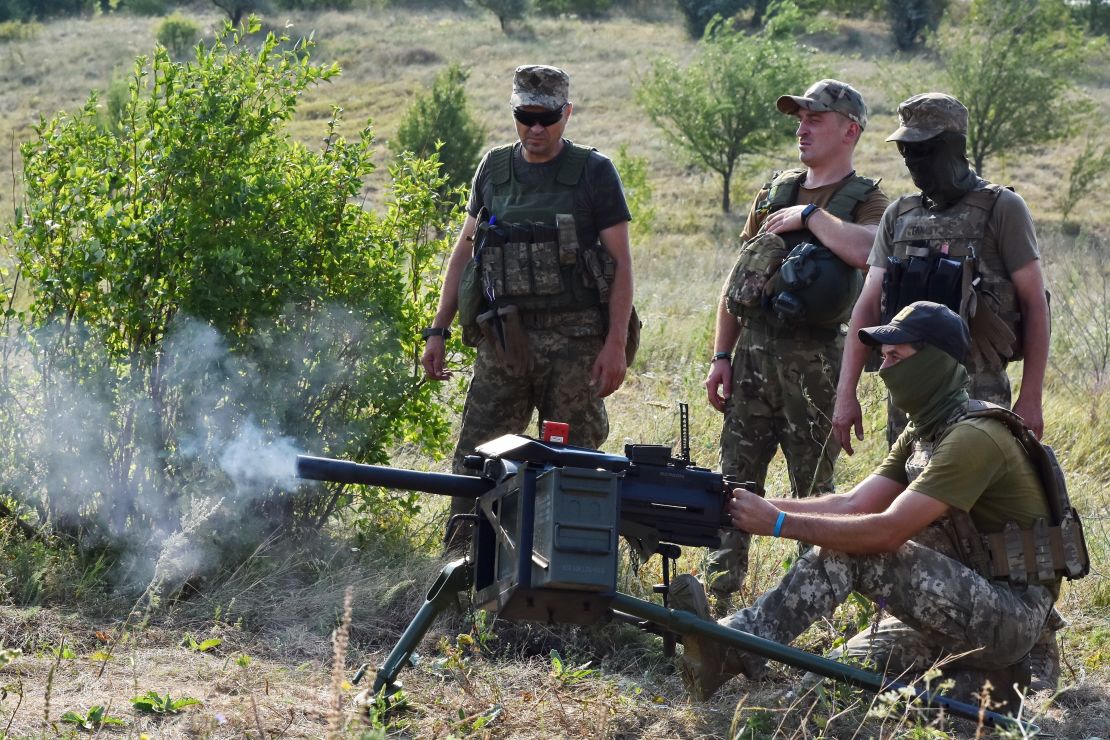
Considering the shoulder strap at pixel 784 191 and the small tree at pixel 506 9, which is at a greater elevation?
the shoulder strap at pixel 784 191

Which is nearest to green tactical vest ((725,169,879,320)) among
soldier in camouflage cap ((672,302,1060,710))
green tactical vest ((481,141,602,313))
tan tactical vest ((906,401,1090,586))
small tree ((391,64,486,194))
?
green tactical vest ((481,141,602,313))

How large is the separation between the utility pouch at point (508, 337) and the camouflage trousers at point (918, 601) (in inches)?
65.8

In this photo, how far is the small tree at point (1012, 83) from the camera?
85.6ft

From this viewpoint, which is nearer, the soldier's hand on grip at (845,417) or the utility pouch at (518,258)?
the soldier's hand on grip at (845,417)

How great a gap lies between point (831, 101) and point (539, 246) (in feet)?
4.45

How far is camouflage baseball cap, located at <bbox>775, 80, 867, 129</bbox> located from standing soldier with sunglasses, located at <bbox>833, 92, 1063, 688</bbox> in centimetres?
31

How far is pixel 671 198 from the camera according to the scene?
27172 millimetres

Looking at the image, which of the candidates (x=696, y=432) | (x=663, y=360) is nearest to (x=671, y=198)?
(x=663, y=360)

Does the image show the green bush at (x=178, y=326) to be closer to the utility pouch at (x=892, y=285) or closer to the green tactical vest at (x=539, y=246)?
the green tactical vest at (x=539, y=246)

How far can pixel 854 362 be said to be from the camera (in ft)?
15.6

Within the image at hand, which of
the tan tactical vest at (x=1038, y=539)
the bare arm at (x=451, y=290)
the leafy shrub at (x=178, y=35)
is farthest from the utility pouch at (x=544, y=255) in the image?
the leafy shrub at (x=178, y=35)

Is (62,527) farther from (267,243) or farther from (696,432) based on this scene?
(696,432)

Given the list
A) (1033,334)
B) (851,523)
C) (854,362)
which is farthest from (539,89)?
(851,523)

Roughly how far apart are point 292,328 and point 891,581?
2.78 metres
